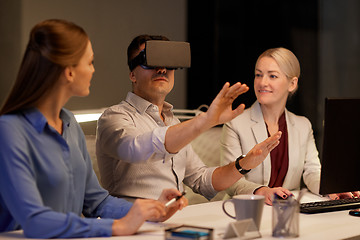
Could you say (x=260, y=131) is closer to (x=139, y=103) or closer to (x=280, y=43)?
(x=139, y=103)

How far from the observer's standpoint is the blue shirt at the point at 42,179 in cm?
153

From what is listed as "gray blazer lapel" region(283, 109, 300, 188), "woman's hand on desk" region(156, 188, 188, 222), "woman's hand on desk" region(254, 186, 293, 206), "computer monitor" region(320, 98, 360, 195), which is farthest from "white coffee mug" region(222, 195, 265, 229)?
"gray blazer lapel" region(283, 109, 300, 188)

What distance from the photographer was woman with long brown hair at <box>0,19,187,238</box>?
154 centimetres

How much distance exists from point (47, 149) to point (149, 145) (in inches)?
17.5

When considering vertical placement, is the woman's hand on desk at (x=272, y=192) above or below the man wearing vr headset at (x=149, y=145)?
below

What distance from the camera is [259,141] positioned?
286cm

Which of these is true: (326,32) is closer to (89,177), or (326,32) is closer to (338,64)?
(338,64)

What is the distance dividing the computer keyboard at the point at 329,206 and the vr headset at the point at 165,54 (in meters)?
0.76

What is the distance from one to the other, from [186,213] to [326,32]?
11.9ft

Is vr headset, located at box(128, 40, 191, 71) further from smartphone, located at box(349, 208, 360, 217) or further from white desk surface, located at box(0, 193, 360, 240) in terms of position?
smartphone, located at box(349, 208, 360, 217)

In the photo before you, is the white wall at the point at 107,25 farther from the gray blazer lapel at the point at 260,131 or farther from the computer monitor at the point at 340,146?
the computer monitor at the point at 340,146

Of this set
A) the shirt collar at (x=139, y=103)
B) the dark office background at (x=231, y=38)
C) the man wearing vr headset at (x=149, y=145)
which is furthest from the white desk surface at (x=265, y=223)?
the dark office background at (x=231, y=38)

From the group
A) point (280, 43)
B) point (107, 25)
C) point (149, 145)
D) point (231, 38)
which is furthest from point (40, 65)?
point (280, 43)

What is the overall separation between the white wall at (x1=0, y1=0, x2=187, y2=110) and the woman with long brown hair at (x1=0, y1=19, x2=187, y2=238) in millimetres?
1638
